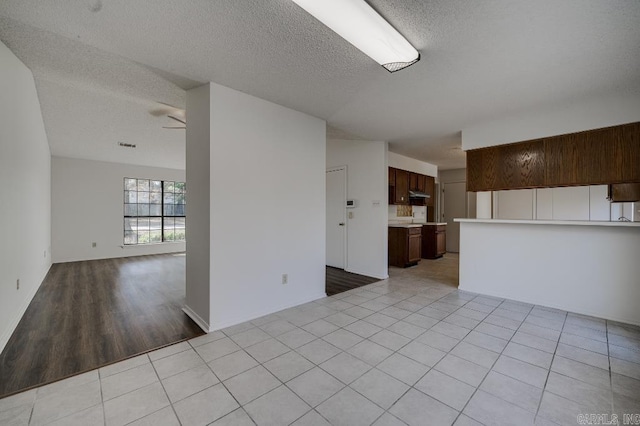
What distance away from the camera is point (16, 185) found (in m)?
2.78

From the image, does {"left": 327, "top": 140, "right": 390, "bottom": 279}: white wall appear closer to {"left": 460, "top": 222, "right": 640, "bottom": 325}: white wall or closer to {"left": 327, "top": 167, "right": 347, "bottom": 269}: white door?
{"left": 327, "top": 167, "right": 347, "bottom": 269}: white door

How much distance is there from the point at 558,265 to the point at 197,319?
170 inches

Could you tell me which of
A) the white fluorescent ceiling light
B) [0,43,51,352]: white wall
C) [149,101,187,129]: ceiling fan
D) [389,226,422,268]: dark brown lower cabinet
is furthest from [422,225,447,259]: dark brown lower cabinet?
[0,43,51,352]: white wall

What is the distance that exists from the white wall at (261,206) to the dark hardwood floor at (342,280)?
17.8 inches

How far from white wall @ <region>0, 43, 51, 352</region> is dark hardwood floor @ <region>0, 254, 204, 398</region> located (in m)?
0.21

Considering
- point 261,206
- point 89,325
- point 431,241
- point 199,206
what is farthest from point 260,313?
point 431,241

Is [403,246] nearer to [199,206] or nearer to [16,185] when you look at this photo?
[199,206]

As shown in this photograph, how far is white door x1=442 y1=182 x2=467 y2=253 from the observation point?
778 cm

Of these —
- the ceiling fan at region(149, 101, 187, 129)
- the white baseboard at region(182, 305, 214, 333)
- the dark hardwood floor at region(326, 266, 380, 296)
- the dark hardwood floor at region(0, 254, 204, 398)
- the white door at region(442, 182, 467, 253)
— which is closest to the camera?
the dark hardwood floor at region(0, 254, 204, 398)

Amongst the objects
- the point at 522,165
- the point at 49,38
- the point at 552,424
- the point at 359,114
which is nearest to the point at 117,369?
the point at 49,38

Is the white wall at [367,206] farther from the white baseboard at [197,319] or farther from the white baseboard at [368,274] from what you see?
the white baseboard at [197,319]

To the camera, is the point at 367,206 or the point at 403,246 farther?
the point at 403,246

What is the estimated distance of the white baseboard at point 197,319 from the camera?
2.67 metres

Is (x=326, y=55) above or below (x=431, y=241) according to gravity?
above
